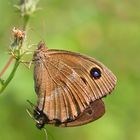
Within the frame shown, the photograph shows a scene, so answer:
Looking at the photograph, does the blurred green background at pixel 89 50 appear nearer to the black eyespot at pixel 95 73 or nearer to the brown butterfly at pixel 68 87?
the brown butterfly at pixel 68 87

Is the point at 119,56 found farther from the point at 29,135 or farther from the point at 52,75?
the point at 52,75

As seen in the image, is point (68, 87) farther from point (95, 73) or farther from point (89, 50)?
point (89, 50)

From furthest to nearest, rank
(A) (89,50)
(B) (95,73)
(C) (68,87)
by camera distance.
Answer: (A) (89,50) → (C) (68,87) → (B) (95,73)

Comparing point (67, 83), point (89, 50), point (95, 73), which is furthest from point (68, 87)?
point (89, 50)

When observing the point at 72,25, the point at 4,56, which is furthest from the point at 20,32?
the point at 72,25

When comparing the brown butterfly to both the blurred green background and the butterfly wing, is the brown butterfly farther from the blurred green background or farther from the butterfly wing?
the blurred green background

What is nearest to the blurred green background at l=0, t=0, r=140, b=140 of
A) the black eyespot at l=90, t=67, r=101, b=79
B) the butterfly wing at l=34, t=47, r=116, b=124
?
the butterfly wing at l=34, t=47, r=116, b=124

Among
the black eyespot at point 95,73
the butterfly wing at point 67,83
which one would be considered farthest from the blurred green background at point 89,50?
the black eyespot at point 95,73
